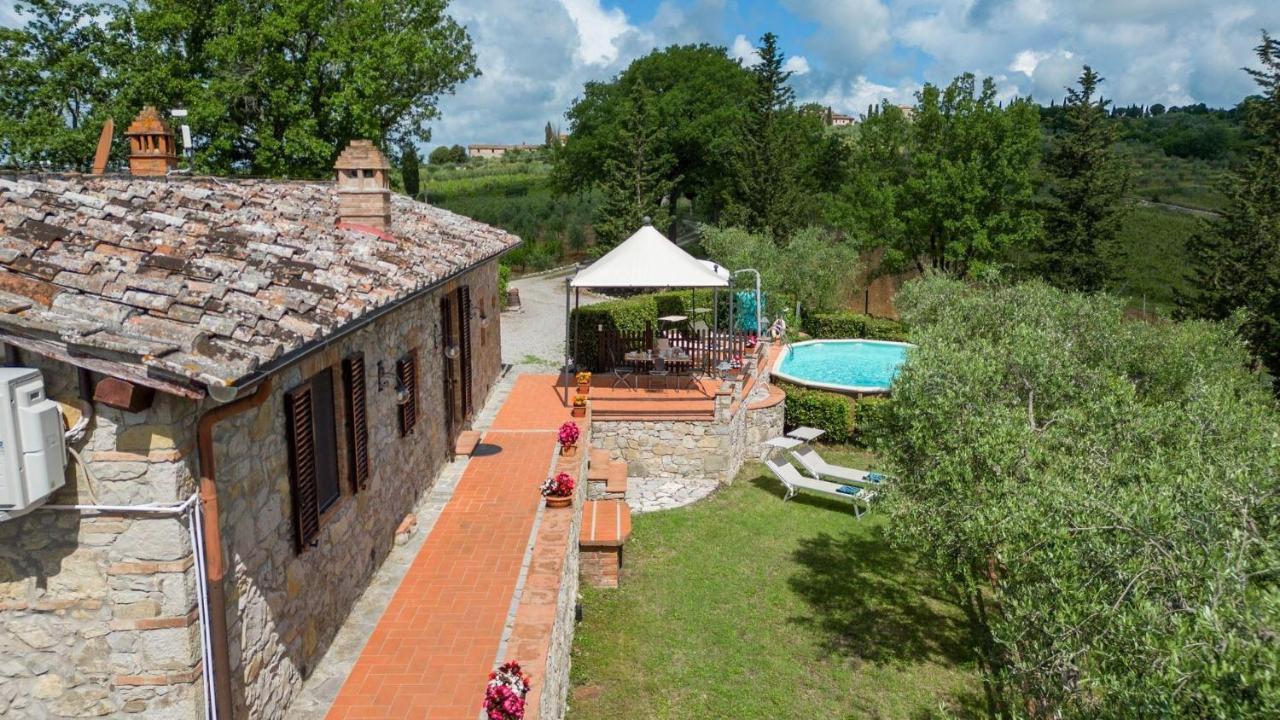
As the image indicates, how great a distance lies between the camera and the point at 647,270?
1623cm

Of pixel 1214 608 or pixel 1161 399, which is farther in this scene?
pixel 1161 399

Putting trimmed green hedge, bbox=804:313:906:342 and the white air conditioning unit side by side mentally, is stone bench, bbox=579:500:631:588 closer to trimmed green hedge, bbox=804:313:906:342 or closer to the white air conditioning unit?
the white air conditioning unit

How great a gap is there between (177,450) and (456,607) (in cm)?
414

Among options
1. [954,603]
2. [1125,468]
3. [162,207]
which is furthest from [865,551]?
[162,207]

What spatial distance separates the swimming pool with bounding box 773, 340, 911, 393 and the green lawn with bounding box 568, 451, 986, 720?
28.3 ft

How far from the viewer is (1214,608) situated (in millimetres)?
4047

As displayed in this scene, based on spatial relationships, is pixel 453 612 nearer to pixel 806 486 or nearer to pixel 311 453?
pixel 311 453

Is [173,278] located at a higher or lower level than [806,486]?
higher

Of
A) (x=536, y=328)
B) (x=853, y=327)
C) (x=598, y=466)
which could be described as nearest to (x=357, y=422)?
(x=598, y=466)

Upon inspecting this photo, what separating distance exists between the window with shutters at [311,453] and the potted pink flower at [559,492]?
3.30 metres

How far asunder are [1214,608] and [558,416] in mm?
12411

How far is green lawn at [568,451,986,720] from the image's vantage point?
9344mm

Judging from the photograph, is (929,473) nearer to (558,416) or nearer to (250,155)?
(558,416)

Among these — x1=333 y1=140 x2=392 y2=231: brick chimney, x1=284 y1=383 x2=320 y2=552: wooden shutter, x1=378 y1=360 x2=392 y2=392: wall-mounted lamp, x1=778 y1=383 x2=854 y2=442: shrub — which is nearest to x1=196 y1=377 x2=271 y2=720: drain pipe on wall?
x1=284 y1=383 x2=320 y2=552: wooden shutter
